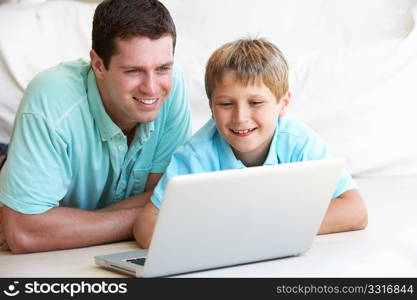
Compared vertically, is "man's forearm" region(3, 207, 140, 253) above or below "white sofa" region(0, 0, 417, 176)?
below

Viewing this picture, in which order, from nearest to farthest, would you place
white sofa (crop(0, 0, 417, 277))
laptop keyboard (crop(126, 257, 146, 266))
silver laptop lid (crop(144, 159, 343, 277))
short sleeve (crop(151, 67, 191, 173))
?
silver laptop lid (crop(144, 159, 343, 277)) < laptop keyboard (crop(126, 257, 146, 266)) < short sleeve (crop(151, 67, 191, 173)) < white sofa (crop(0, 0, 417, 277))

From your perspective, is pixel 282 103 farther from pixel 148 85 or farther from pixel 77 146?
pixel 77 146

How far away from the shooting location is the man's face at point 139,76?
5.58ft

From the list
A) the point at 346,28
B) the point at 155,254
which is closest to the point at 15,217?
the point at 155,254

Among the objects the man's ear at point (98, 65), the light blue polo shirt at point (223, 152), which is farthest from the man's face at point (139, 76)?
the light blue polo shirt at point (223, 152)

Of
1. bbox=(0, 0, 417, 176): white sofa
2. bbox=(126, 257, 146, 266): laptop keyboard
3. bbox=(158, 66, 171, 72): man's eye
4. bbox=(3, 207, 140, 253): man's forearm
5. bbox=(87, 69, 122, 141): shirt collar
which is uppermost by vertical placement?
bbox=(0, 0, 417, 176): white sofa

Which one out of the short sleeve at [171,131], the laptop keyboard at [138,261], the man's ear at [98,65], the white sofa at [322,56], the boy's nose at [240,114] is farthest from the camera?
the white sofa at [322,56]

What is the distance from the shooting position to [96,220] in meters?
1.77

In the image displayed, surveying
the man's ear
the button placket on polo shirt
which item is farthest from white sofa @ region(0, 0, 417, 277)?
the man's ear

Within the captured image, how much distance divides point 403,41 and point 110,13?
4.22 feet

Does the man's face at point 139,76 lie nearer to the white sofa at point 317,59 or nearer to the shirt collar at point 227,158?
the shirt collar at point 227,158

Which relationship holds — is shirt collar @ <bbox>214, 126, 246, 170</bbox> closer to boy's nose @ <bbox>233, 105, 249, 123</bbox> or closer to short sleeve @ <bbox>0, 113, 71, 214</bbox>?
boy's nose @ <bbox>233, 105, 249, 123</bbox>

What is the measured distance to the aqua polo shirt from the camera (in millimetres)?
1675

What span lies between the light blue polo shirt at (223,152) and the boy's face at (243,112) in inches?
1.6
